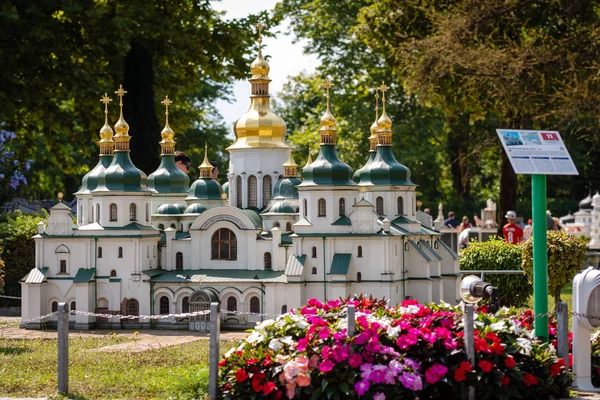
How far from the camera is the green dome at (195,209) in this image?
97.0 ft

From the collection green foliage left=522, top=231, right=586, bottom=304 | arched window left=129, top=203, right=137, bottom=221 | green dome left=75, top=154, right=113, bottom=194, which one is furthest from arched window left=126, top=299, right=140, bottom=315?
green foliage left=522, top=231, right=586, bottom=304

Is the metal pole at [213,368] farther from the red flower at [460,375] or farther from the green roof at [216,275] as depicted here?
the green roof at [216,275]

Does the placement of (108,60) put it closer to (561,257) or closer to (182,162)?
(182,162)

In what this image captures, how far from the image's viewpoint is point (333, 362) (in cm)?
1430

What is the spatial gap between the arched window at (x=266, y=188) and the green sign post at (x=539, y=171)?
15.1 meters

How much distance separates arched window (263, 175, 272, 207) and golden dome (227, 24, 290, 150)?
764 millimetres

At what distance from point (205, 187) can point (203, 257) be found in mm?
2589

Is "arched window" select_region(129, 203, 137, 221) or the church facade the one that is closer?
the church facade

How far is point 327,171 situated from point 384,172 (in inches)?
117

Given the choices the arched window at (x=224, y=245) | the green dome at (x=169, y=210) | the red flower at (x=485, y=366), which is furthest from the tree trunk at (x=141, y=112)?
the red flower at (x=485, y=366)

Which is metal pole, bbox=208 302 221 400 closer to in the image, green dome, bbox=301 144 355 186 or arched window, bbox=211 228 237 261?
green dome, bbox=301 144 355 186

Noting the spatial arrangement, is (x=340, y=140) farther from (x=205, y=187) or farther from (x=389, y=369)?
(x=389, y=369)

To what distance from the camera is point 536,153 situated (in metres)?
15.5

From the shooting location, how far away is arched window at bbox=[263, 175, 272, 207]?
30438 millimetres
